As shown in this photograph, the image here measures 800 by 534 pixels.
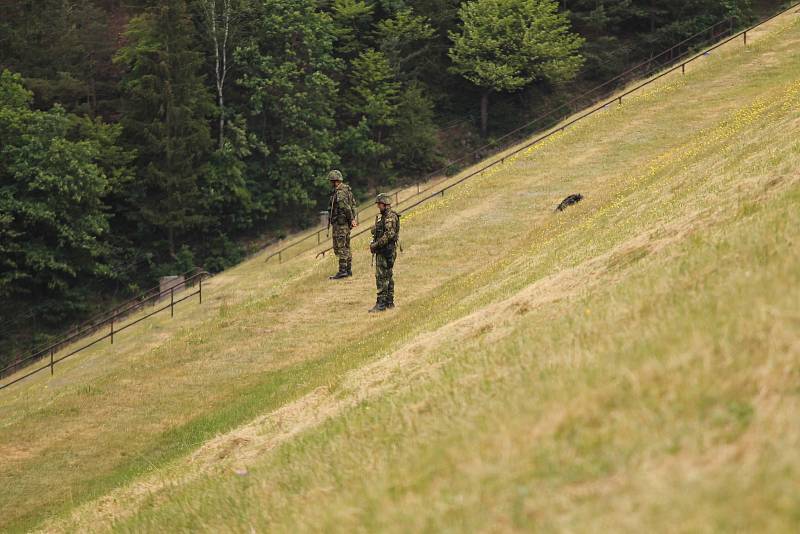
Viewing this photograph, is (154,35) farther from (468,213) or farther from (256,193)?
(468,213)

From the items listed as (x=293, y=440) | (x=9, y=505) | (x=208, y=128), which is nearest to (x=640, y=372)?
(x=293, y=440)

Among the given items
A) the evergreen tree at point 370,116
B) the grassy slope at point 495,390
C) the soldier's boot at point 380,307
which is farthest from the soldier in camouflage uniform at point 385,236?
the evergreen tree at point 370,116

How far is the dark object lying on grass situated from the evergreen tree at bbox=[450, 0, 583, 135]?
36.8 m

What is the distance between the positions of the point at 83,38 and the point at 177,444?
4945cm

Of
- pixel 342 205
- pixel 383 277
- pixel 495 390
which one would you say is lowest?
pixel 383 277

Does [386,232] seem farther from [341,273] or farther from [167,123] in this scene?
[167,123]

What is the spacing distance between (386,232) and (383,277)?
5.12 feet

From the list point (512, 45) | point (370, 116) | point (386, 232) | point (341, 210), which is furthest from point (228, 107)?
point (386, 232)

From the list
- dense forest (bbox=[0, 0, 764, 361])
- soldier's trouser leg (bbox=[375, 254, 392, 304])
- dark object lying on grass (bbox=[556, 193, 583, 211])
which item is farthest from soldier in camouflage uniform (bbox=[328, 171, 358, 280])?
dense forest (bbox=[0, 0, 764, 361])

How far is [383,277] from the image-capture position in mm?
20844

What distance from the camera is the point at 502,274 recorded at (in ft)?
66.0

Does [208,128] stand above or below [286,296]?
above

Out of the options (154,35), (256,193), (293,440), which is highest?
(154,35)

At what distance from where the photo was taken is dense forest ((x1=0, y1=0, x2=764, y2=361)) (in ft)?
157
